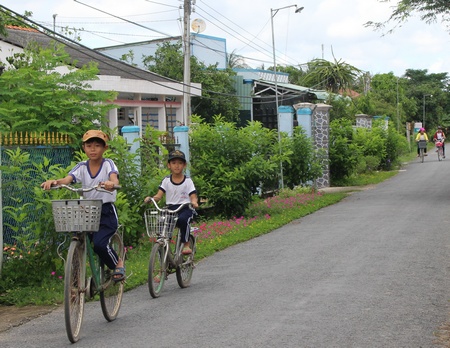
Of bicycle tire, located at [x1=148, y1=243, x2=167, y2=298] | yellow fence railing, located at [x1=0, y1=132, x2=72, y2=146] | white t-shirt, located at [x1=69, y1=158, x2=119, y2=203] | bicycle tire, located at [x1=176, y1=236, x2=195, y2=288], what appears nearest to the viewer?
white t-shirt, located at [x1=69, y1=158, x2=119, y2=203]

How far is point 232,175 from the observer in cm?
1641

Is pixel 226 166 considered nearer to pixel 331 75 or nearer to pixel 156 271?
pixel 156 271

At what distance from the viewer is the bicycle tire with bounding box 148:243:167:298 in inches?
331

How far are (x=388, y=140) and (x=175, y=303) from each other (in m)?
29.9

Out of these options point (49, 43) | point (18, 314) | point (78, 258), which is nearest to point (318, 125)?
point (49, 43)

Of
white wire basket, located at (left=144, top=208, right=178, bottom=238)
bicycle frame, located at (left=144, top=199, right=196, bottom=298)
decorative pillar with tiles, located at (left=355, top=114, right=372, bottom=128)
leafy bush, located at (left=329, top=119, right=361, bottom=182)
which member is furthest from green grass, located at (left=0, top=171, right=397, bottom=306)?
decorative pillar with tiles, located at (left=355, top=114, right=372, bottom=128)

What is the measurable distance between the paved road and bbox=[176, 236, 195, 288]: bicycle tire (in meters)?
0.13

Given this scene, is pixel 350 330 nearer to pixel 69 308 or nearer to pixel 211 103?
pixel 69 308

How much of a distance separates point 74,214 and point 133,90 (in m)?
23.5

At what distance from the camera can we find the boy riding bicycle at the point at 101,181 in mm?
7148

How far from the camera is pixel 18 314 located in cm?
818

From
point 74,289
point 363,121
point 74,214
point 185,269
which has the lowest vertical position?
point 185,269

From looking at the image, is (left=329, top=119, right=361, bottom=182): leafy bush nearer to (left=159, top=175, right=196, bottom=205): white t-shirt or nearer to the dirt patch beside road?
(left=159, top=175, right=196, bottom=205): white t-shirt

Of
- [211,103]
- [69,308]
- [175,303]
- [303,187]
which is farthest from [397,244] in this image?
[211,103]
